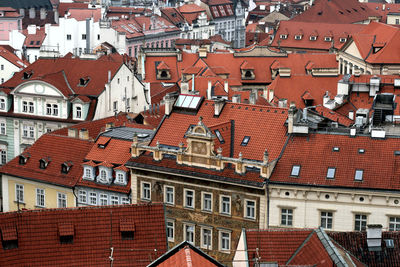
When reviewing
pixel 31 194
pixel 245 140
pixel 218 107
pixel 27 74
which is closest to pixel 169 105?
pixel 218 107

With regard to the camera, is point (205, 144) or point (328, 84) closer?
point (205, 144)

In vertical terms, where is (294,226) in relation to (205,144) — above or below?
below

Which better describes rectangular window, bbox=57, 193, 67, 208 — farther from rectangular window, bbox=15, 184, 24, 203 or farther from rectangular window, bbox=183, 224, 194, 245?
rectangular window, bbox=183, 224, 194, 245

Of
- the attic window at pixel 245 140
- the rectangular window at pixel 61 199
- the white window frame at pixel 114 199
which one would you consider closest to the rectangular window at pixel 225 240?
the attic window at pixel 245 140

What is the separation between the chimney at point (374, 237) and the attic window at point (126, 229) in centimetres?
1170

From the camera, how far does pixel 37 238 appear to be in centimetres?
4866

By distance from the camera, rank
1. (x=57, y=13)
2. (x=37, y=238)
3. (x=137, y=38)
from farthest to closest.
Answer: (x=57, y=13), (x=137, y=38), (x=37, y=238)

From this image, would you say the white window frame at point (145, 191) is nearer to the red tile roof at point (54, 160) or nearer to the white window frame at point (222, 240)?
the white window frame at point (222, 240)

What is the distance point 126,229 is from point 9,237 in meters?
5.84

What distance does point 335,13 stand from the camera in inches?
6585

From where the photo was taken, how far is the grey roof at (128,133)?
7350 cm

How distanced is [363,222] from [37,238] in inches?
888

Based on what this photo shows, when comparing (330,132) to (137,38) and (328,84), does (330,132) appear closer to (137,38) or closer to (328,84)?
(328,84)

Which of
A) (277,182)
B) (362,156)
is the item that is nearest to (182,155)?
(277,182)
